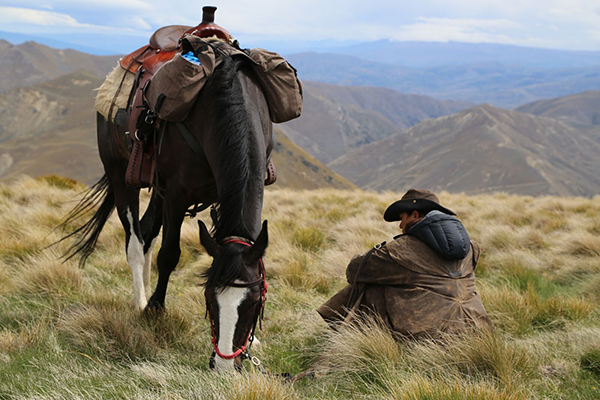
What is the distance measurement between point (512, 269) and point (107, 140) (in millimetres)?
4853

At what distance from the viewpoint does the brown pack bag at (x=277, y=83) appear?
3.58m

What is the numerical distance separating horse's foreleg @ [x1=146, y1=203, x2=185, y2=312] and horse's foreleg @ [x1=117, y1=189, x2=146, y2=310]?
592mm

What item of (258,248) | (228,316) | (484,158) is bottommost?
(484,158)

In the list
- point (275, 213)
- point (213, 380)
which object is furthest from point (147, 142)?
point (275, 213)

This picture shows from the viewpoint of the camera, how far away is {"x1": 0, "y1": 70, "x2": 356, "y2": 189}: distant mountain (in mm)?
88188

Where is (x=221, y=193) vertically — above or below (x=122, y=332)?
above

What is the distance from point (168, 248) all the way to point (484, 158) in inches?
5866

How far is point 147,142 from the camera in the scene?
154 inches

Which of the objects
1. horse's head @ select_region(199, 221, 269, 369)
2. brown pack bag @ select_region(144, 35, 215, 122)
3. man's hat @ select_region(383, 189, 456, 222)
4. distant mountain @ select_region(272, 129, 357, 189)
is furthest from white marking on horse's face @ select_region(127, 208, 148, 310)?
distant mountain @ select_region(272, 129, 357, 189)

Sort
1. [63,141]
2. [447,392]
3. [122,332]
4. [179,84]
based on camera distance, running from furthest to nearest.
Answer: [63,141] → [122,332] → [179,84] → [447,392]

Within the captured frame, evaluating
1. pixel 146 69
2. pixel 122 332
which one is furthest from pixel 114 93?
pixel 122 332

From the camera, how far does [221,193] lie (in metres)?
2.78

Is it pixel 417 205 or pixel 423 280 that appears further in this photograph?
pixel 417 205

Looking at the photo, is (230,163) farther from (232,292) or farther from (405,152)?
(405,152)
